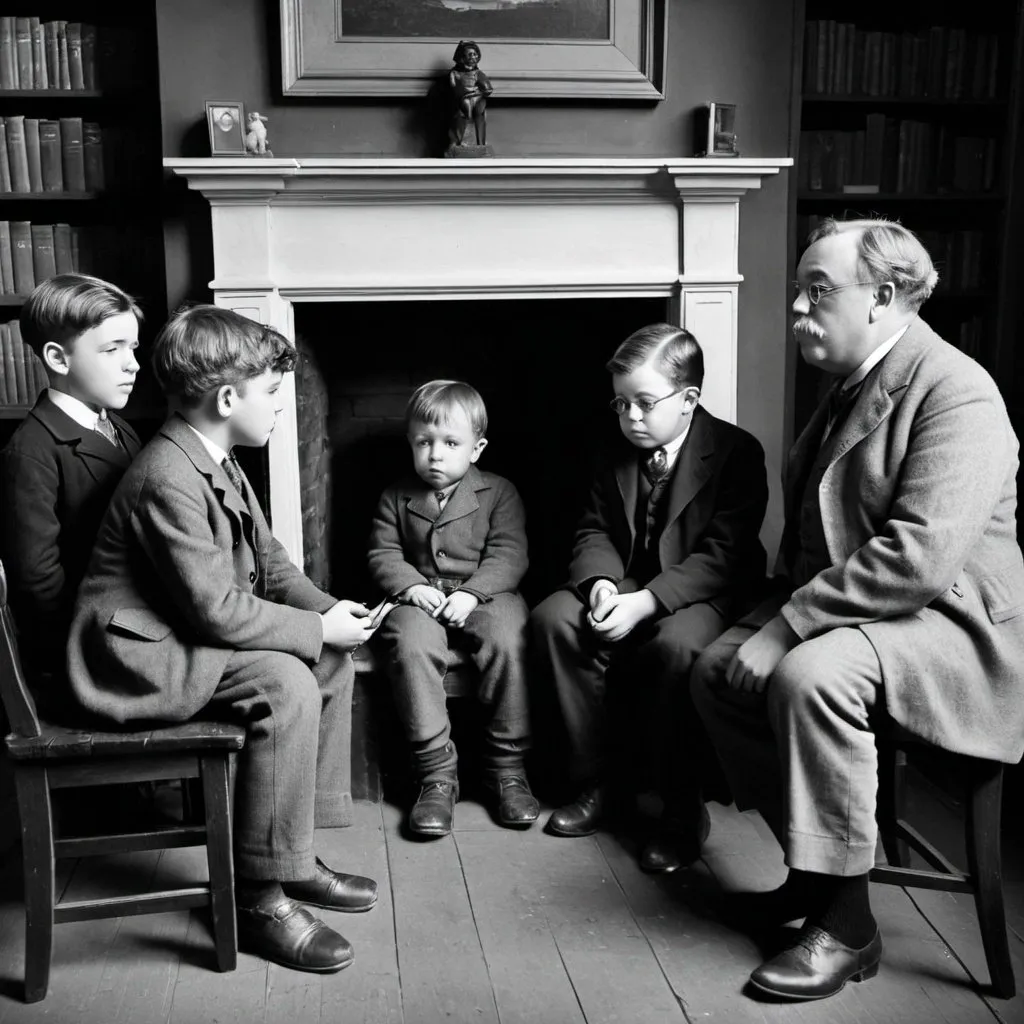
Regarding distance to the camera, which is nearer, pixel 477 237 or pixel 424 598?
pixel 424 598

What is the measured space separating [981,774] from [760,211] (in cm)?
164

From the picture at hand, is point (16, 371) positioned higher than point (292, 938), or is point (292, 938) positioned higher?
point (16, 371)

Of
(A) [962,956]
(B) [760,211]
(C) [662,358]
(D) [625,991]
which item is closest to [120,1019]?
(D) [625,991]

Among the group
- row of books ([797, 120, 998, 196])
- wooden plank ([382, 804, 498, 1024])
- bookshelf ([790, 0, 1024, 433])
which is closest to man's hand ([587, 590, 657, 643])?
wooden plank ([382, 804, 498, 1024])

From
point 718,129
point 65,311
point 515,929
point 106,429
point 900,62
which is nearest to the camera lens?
point 515,929

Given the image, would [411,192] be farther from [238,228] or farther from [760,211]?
[760,211]

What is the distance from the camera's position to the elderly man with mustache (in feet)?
5.57

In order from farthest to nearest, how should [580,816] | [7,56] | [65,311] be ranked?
[7,56]
[580,816]
[65,311]

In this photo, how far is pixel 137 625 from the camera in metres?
1.81

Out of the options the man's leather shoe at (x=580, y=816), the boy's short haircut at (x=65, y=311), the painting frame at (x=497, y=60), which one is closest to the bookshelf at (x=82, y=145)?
the painting frame at (x=497, y=60)

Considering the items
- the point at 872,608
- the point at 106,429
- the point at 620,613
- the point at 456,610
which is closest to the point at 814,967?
the point at 872,608

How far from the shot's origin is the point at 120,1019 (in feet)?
5.54

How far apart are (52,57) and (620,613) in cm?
252

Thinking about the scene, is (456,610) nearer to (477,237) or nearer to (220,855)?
(220,855)
